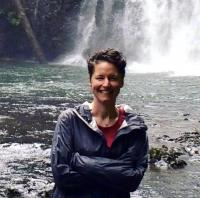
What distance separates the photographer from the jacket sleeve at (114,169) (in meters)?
3.51

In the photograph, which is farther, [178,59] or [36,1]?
[36,1]

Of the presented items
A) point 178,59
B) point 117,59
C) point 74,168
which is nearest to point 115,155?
point 74,168

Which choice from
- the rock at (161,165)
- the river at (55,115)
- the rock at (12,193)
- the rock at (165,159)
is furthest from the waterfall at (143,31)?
the rock at (12,193)

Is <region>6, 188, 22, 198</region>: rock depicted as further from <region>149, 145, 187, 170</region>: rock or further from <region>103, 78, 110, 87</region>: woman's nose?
<region>103, 78, 110, 87</region>: woman's nose

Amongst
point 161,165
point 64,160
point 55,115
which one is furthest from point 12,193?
point 55,115

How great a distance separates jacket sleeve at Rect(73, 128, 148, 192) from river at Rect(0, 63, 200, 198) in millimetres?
4787

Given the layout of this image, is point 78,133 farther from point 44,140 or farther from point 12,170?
point 44,140

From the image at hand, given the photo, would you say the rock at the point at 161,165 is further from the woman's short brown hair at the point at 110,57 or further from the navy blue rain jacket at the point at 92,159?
the woman's short brown hair at the point at 110,57

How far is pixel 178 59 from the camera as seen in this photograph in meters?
36.4

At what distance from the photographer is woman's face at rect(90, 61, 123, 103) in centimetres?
361

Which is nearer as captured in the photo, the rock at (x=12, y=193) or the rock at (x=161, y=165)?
the rock at (x=12, y=193)

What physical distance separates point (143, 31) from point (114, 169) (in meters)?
36.4

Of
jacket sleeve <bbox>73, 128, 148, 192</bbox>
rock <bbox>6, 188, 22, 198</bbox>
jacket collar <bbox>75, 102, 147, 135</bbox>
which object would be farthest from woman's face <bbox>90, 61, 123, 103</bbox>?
rock <bbox>6, 188, 22, 198</bbox>

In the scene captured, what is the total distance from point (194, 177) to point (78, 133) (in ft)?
20.4
